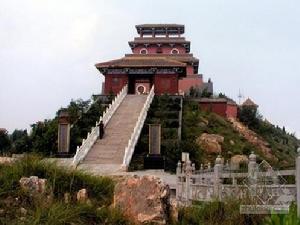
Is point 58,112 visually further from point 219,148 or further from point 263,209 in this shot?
point 263,209

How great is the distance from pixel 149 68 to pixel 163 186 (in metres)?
31.8

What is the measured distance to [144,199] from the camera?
24.1ft

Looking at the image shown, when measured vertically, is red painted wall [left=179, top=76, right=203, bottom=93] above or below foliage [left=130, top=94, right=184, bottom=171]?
above

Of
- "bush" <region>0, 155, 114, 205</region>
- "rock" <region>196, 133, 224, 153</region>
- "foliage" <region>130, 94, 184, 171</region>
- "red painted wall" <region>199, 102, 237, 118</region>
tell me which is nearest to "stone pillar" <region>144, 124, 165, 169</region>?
"foliage" <region>130, 94, 184, 171</region>

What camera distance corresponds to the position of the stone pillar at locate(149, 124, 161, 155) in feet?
80.4

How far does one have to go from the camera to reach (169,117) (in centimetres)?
3194

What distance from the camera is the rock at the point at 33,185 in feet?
24.5

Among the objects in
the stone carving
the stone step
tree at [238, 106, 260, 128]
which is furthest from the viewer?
tree at [238, 106, 260, 128]

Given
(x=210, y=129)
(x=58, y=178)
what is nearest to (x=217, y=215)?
(x=58, y=178)

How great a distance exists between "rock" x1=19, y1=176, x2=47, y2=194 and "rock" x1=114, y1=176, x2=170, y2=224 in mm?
932

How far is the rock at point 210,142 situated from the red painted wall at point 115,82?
10.9 metres

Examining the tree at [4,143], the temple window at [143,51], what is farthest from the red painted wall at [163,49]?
the tree at [4,143]

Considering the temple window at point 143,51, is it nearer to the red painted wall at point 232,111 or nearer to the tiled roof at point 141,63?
the tiled roof at point 141,63

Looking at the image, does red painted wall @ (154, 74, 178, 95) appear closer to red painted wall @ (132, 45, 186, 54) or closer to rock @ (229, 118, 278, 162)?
rock @ (229, 118, 278, 162)
